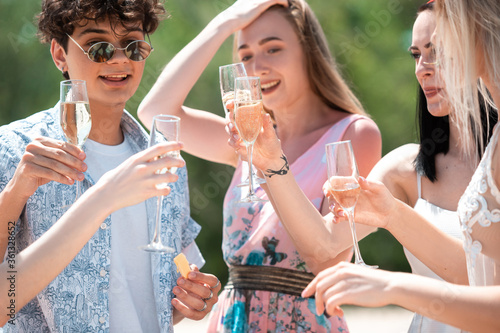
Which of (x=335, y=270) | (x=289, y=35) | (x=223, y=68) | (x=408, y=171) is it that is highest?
(x=289, y=35)

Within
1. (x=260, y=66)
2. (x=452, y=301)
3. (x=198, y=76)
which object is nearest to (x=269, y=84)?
(x=260, y=66)

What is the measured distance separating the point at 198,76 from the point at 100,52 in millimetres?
1284

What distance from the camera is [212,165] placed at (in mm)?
10945

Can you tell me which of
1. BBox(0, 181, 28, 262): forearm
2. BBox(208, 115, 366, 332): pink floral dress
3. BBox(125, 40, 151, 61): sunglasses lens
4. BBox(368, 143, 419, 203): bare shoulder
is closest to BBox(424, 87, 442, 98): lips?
BBox(368, 143, 419, 203): bare shoulder

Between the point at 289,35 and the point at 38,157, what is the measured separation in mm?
2148

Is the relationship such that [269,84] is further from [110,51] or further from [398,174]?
[110,51]

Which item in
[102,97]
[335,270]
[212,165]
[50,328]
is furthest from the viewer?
[212,165]

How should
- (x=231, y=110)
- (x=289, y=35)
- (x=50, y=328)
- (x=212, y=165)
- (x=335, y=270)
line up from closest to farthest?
(x=335, y=270), (x=50, y=328), (x=231, y=110), (x=289, y=35), (x=212, y=165)

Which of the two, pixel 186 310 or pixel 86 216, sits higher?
pixel 86 216

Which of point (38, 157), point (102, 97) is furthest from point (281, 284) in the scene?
point (38, 157)

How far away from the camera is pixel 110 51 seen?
9.43 feet

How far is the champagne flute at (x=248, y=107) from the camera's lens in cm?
255

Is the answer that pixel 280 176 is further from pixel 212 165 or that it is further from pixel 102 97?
pixel 212 165

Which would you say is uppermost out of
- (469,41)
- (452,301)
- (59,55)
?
(59,55)
